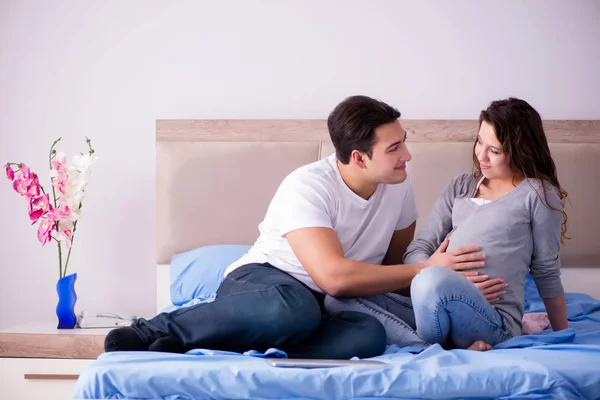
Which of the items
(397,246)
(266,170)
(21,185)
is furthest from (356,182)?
(21,185)

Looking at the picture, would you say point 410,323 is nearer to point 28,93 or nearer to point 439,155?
point 439,155

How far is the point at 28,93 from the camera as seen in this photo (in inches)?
137

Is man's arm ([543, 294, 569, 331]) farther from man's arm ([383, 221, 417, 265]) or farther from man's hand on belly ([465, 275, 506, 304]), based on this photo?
man's arm ([383, 221, 417, 265])

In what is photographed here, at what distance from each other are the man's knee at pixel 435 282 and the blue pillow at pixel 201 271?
3.69 ft

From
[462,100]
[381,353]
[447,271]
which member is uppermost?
[462,100]

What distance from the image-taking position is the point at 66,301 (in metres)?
3.07

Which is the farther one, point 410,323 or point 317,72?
point 317,72

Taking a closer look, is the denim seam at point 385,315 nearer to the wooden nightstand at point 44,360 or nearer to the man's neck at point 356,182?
the man's neck at point 356,182

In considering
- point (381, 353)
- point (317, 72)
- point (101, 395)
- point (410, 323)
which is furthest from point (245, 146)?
point (101, 395)

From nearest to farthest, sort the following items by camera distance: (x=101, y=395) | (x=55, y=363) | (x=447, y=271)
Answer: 1. (x=101, y=395)
2. (x=447, y=271)
3. (x=55, y=363)

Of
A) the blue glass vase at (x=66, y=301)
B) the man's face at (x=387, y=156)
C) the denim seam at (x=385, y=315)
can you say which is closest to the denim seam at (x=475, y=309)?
the denim seam at (x=385, y=315)

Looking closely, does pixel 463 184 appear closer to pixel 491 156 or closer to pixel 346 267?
pixel 491 156

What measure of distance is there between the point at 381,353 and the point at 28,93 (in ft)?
7.80

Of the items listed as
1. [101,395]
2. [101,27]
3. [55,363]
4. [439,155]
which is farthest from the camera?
[101,27]
